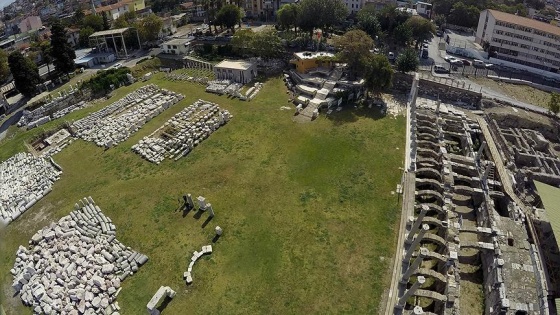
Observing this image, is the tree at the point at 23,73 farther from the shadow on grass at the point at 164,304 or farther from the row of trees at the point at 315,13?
the shadow on grass at the point at 164,304

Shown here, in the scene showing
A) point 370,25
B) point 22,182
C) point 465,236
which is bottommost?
point 465,236

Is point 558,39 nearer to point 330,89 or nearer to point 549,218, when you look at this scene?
point 330,89

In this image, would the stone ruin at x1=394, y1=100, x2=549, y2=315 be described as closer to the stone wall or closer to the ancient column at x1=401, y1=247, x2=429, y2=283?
the ancient column at x1=401, y1=247, x2=429, y2=283

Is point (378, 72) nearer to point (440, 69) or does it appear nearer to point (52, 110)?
point (440, 69)

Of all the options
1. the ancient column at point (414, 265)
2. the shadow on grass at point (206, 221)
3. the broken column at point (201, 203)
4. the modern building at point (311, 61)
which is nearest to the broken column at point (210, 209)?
the shadow on grass at point (206, 221)

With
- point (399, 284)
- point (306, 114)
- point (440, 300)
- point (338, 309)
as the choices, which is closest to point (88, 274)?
point (338, 309)

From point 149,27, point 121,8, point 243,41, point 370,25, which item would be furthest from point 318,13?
point 121,8
